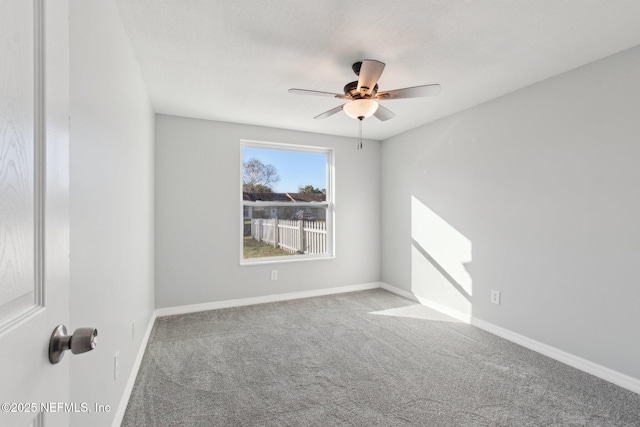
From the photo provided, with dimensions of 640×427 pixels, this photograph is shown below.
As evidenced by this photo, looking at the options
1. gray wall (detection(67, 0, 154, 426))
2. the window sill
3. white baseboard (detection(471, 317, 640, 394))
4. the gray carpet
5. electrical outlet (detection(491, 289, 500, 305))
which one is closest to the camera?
gray wall (detection(67, 0, 154, 426))

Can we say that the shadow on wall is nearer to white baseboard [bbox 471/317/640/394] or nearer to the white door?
white baseboard [bbox 471/317/640/394]

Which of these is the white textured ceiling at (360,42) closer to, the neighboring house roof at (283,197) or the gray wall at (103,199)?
the gray wall at (103,199)

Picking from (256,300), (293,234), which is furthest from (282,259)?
(256,300)

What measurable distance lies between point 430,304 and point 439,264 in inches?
22.2

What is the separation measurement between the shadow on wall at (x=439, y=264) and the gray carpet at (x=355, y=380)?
325 mm

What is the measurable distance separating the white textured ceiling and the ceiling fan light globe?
0.31 m

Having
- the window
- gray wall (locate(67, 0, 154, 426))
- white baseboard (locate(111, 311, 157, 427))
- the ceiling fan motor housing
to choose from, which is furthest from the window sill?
the ceiling fan motor housing

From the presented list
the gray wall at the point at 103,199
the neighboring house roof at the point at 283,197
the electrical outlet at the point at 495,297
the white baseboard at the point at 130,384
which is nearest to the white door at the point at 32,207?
the gray wall at the point at 103,199

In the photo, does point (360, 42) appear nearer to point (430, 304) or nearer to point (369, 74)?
point (369, 74)

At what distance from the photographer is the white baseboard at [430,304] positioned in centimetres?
354

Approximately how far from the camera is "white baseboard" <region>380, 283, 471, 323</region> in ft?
11.6

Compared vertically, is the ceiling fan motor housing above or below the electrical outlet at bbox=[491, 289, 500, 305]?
above

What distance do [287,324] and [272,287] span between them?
91 cm

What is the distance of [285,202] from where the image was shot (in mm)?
4449
